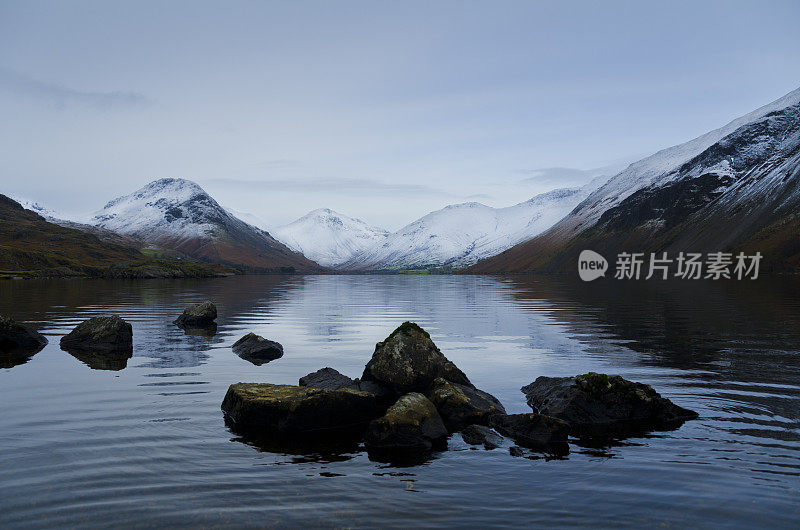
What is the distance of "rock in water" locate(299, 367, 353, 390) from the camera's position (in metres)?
25.2

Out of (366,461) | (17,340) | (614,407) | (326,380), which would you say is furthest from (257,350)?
(614,407)

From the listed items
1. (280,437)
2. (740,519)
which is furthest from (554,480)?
Result: (280,437)

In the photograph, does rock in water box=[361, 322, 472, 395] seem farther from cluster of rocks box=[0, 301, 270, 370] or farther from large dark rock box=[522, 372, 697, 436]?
cluster of rocks box=[0, 301, 270, 370]

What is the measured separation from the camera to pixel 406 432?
18.9 m

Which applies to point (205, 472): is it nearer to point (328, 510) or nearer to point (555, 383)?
point (328, 510)

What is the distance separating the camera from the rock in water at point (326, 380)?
25.2 metres

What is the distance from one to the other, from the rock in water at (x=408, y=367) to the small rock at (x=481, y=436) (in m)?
4.71

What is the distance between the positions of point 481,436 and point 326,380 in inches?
372

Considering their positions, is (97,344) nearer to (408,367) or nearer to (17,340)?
(17,340)

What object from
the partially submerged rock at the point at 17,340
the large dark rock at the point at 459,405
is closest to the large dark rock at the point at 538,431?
the large dark rock at the point at 459,405

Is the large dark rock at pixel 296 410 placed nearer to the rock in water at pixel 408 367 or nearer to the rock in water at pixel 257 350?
the rock in water at pixel 408 367

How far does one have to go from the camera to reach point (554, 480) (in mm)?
15117

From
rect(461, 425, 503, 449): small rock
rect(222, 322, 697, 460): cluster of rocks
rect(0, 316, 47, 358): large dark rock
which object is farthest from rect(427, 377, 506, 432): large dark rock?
rect(0, 316, 47, 358): large dark rock

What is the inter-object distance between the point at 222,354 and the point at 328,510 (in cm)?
2534
